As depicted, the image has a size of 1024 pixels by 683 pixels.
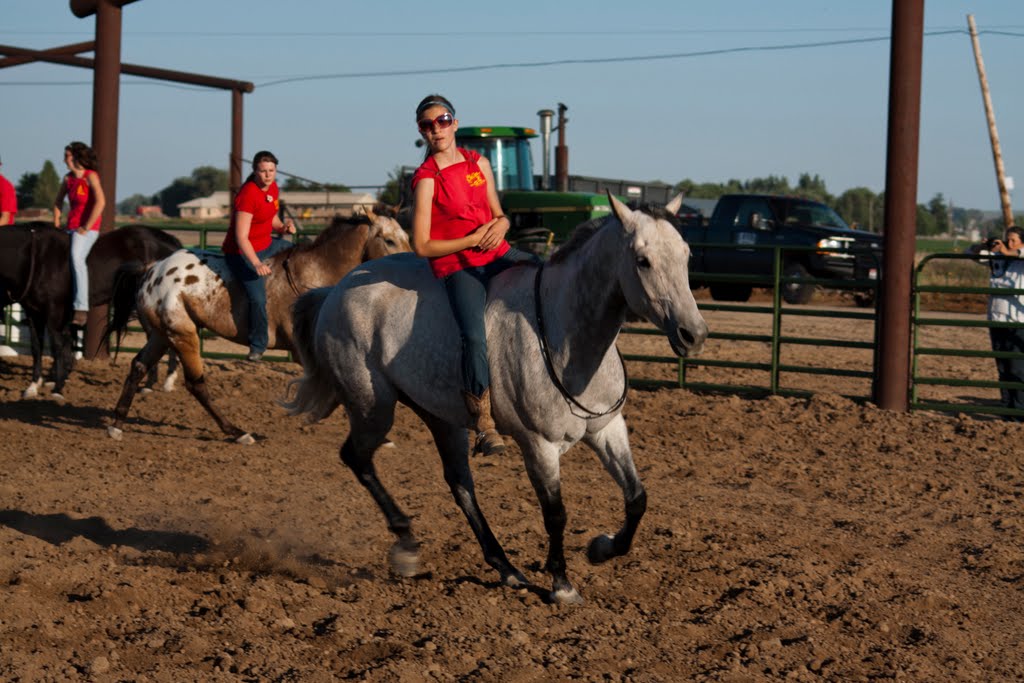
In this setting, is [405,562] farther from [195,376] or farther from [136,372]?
[136,372]

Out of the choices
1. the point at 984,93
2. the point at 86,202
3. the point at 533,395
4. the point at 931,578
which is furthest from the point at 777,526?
the point at 984,93

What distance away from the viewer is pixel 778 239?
2031 centimetres

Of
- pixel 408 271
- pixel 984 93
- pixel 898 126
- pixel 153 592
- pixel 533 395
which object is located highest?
pixel 984 93

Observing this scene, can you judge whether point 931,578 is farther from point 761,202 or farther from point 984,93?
point 984,93

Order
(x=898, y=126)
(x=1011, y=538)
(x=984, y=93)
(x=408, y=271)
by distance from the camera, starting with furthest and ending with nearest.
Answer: (x=984, y=93) < (x=898, y=126) < (x=1011, y=538) < (x=408, y=271)

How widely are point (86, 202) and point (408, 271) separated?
6.78 meters

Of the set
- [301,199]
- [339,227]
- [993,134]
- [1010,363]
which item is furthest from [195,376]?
[301,199]

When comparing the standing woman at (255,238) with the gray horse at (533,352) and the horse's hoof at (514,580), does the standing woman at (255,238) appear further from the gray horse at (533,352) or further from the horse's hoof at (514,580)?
the horse's hoof at (514,580)

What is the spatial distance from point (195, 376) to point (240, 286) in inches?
33.0

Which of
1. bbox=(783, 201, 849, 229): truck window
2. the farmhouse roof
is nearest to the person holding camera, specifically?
bbox=(783, 201, 849, 229): truck window

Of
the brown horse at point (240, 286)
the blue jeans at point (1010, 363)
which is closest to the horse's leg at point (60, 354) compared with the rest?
the brown horse at point (240, 286)

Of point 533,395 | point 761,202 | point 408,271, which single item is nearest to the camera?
point 533,395

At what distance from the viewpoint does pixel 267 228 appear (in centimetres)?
899

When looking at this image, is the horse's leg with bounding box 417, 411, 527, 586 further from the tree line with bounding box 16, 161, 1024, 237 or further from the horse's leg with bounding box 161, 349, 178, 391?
the tree line with bounding box 16, 161, 1024, 237
